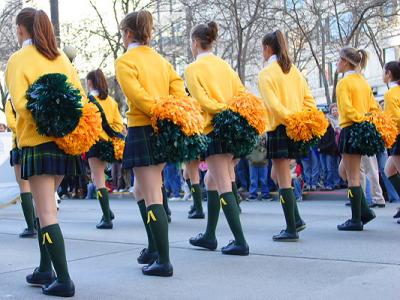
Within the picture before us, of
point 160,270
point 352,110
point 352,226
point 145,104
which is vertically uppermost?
point 145,104

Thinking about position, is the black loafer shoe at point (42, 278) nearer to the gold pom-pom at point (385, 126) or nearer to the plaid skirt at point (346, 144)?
the plaid skirt at point (346, 144)

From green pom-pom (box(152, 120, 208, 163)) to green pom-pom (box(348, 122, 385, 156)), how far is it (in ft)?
8.52

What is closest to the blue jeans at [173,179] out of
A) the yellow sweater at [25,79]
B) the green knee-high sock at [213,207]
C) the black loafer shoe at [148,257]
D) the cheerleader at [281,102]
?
the cheerleader at [281,102]

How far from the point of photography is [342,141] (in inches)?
288

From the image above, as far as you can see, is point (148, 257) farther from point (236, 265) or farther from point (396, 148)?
point (396, 148)

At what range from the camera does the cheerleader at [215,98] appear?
5902 millimetres

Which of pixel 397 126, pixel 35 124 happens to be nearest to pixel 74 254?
pixel 35 124

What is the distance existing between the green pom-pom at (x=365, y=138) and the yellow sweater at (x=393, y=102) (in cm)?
89

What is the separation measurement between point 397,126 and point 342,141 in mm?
1083

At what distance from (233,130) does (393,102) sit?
3.10 metres

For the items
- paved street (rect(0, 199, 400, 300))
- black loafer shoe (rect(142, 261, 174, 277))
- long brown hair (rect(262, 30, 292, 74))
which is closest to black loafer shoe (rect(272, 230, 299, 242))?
paved street (rect(0, 199, 400, 300))

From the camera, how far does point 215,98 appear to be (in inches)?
236

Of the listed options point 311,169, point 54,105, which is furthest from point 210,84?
point 311,169

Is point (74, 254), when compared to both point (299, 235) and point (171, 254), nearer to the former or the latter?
point (171, 254)
